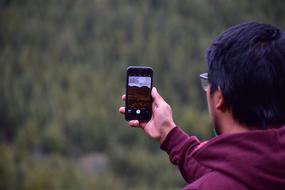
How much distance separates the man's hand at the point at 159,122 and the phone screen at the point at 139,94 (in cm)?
1

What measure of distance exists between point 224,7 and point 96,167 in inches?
115

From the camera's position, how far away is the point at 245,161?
32.8 inches

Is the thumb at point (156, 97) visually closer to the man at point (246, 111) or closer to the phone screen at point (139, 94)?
the phone screen at point (139, 94)

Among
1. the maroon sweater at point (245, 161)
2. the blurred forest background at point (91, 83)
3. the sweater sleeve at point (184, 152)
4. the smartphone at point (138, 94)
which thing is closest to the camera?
the maroon sweater at point (245, 161)

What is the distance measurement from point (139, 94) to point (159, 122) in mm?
78

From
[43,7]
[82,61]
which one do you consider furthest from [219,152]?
[43,7]

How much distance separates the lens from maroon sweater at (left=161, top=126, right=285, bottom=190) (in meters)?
0.83

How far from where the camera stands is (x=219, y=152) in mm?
852

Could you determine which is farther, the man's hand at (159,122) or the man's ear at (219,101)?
the man's hand at (159,122)

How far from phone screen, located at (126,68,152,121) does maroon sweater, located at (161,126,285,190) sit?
0.70 feet

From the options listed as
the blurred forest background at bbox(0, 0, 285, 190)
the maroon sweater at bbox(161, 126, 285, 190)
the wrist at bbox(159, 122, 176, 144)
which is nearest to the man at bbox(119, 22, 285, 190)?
the maroon sweater at bbox(161, 126, 285, 190)

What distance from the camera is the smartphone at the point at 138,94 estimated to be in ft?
3.50

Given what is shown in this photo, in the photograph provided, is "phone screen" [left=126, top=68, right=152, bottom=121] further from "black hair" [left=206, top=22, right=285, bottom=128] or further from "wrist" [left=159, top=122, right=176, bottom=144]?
"black hair" [left=206, top=22, right=285, bottom=128]

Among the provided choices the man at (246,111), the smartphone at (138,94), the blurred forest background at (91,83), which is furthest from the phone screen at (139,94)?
the blurred forest background at (91,83)
